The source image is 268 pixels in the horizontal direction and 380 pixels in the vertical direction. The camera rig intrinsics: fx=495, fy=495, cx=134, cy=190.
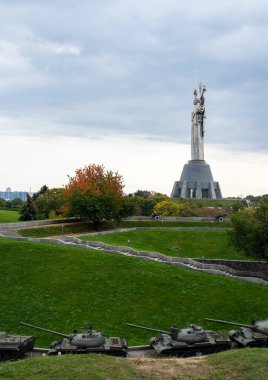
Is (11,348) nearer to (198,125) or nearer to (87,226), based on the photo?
(87,226)

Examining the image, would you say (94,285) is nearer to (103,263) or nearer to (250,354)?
(103,263)

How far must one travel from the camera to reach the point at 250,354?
19688mm

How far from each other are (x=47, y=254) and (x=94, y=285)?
627 centimetres

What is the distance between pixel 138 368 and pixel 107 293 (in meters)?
13.7

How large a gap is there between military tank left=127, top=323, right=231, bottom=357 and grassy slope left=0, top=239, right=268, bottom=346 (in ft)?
12.8

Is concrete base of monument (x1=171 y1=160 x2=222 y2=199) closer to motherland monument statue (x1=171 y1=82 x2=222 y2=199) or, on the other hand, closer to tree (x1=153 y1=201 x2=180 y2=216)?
motherland monument statue (x1=171 y1=82 x2=222 y2=199)

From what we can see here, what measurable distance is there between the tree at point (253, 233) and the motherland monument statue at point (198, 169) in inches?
2816

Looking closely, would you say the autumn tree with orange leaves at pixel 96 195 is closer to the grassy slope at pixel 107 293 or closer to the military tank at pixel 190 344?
the grassy slope at pixel 107 293

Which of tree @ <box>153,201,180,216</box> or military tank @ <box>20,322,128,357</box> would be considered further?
tree @ <box>153,201,180,216</box>

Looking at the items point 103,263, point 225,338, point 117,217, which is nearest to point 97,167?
point 117,217

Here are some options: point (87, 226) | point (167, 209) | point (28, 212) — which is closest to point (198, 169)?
point (167, 209)

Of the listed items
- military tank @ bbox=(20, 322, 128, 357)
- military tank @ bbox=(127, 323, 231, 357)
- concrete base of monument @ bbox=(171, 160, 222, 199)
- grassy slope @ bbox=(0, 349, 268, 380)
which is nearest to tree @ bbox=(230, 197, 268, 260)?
military tank @ bbox=(127, 323, 231, 357)

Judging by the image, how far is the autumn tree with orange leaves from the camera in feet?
192

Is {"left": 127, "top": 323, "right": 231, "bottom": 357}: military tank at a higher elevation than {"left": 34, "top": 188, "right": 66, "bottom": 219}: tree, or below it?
below
